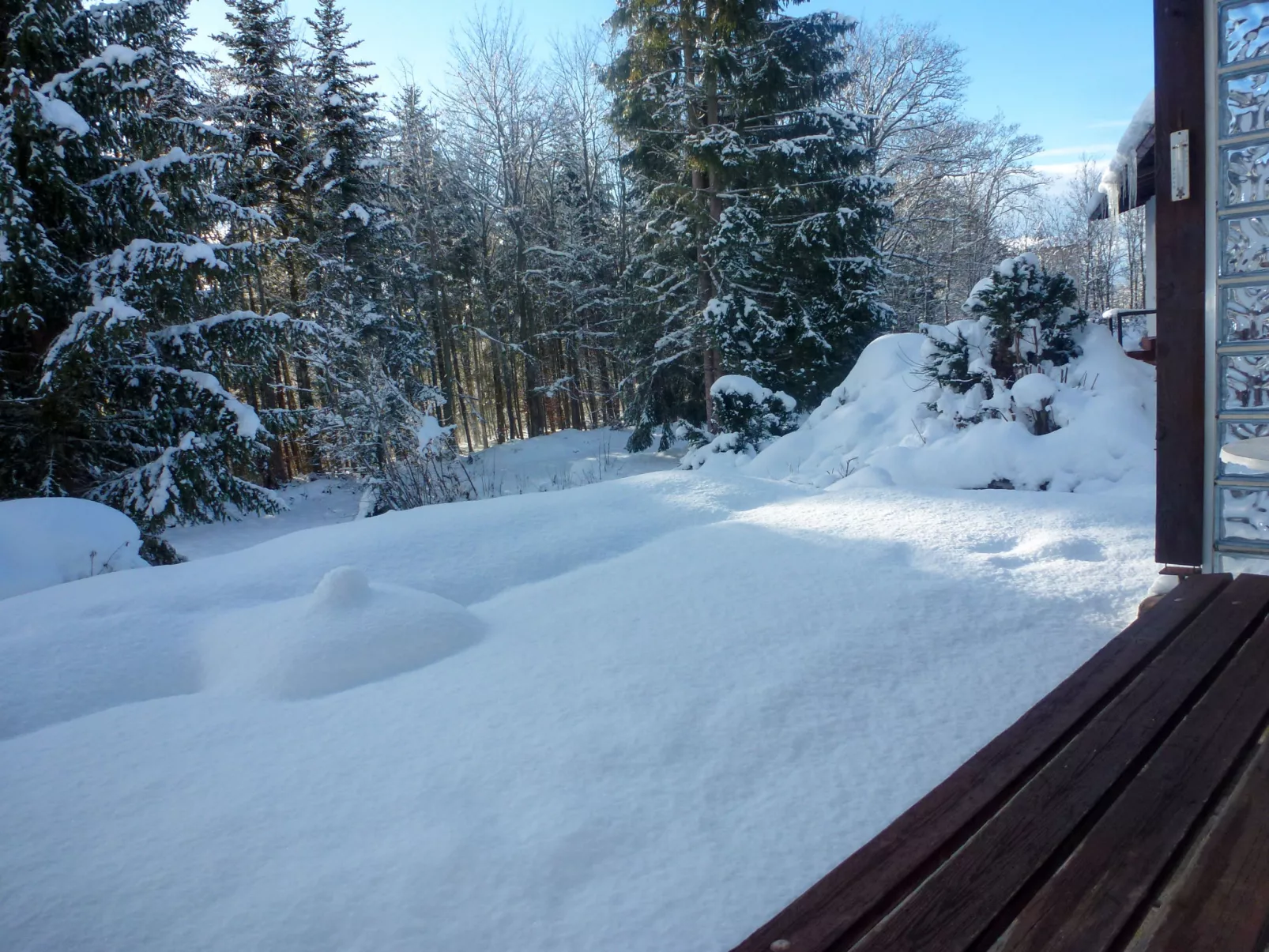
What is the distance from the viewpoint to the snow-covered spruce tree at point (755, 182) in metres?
10.8

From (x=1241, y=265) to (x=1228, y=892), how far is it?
2099 mm

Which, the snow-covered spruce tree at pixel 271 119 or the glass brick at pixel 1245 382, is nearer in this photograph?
the glass brick at pixel 1245 382

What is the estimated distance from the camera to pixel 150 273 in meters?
7.29

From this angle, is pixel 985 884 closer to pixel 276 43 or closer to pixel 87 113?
pixel 87 113

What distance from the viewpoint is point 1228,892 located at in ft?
3.07

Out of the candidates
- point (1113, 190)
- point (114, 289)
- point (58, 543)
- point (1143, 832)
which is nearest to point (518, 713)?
point (1143, 832)

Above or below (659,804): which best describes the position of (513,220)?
above


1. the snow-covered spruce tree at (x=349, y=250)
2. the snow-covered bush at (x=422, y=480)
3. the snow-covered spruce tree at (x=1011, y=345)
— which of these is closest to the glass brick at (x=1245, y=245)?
the snow-covered spruce tree at (x=1011, y=345)

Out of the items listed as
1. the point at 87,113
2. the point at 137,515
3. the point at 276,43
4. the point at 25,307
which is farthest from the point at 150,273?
the point at 276,43

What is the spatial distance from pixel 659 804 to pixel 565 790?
0.23m

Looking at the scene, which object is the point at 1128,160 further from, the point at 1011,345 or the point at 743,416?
the point at 743,416

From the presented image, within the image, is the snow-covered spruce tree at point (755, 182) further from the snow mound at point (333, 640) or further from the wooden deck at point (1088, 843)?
the wooden deck at point (1088, 843)

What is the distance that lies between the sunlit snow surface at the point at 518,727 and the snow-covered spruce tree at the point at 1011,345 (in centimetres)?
242

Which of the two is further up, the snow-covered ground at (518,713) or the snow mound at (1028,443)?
the snow mound at (1028,443)
